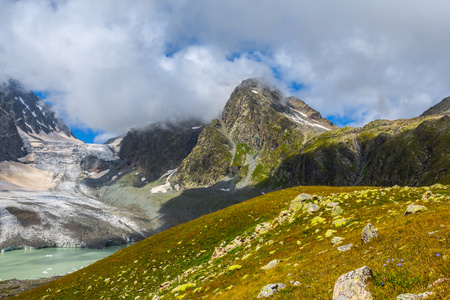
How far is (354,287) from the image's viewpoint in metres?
6.97

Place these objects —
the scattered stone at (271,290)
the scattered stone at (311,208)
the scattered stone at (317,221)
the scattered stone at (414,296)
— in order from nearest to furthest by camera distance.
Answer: the scattered stone at (414,296) → the scattered stone at (271,290) → the scattered stone at (317,221) → the scattered stone at (311,208)

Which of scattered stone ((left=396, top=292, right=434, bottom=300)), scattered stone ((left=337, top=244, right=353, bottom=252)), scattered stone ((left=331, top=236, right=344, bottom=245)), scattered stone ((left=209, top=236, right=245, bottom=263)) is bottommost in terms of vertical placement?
scattered stone ((left=209, top=236, right=245, bottom=263))

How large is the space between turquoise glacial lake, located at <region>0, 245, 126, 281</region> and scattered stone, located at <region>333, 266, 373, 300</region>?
126134mm

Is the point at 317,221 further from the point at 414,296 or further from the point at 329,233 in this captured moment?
the point at 414,296

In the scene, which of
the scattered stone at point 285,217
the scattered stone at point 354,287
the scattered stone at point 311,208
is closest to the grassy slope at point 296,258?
the scattered stone at point 354,287

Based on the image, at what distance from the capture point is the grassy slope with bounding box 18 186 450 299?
793 cm

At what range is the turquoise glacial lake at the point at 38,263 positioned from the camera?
10082 centimetres

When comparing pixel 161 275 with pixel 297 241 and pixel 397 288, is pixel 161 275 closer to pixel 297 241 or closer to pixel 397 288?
pixel 297 241

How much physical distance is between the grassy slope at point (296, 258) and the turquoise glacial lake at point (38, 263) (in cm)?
8891

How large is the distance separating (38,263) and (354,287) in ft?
532

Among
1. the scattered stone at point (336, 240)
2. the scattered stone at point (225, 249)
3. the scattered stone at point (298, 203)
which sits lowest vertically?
the scattered stone at point (225, 249)

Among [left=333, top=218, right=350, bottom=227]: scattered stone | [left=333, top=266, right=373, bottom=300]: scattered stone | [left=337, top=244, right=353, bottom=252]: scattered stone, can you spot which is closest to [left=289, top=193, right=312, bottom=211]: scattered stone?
[left=333, top=218, right=350, bottom=227]: scattered stone

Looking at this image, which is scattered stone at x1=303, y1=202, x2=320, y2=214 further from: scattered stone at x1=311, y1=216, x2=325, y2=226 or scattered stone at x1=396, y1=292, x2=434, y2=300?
scattered stone at x1=396, y1=292, x2=434, y2=300

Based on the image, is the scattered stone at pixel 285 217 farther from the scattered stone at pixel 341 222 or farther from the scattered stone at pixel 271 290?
the scattered stone at pixel 271 290
